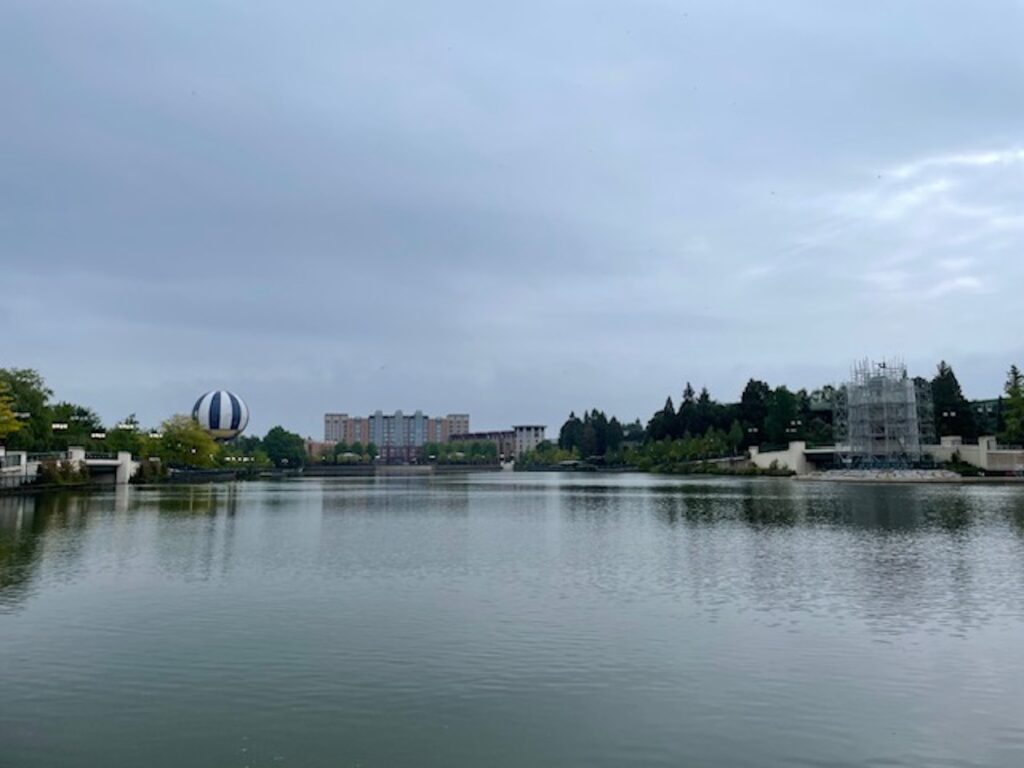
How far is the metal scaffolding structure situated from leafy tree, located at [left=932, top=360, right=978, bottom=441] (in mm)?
3553

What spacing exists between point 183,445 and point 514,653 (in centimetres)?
10864

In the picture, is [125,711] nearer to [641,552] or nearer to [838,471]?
[641,552]

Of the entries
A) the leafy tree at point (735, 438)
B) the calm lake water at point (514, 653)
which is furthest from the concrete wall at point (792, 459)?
the calm lake water at point (514, 653)

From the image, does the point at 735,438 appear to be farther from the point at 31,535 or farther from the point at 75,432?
the point at 31,535

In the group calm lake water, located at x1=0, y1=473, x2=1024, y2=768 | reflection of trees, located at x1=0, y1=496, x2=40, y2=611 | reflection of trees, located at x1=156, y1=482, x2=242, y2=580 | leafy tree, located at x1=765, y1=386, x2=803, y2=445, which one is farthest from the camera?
leafy tree, located at x1=765, y1=386, x2=803, y2=445

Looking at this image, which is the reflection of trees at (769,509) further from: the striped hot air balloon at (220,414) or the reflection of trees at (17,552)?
the striped hot air balloon at (220,414)

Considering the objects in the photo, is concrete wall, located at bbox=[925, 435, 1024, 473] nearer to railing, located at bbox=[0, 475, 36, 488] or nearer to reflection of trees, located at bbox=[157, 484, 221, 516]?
reflection of trees, located at bbox=[157, 484, 221, 516]

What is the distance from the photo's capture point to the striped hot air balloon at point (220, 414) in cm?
14275

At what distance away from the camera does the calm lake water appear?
9.99 meters

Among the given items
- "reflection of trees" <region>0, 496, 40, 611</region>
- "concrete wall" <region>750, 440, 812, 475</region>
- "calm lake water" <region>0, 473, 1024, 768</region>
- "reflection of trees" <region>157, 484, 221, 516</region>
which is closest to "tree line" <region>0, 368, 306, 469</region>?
"reflection of trees" <region>157, 484, 221, 516</region>

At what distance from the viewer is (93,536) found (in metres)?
33.4

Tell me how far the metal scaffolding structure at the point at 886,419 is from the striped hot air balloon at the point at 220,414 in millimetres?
96962

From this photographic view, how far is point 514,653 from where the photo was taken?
14.4 m

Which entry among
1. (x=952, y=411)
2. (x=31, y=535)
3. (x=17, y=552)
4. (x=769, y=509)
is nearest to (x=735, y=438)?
(x=952, y=411)
